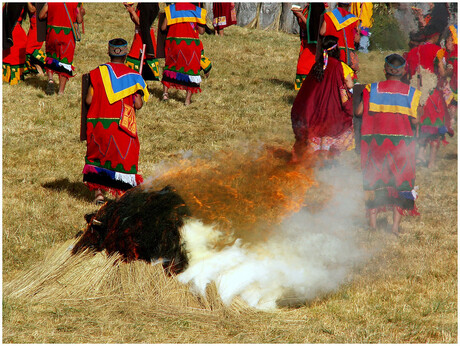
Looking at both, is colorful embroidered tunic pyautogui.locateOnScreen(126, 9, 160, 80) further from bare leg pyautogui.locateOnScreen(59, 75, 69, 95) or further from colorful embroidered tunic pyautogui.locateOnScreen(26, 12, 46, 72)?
colorful embroidered tunic pyautogui.locateOnScreen(26, 12, 46, 72)

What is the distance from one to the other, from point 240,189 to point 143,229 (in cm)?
96

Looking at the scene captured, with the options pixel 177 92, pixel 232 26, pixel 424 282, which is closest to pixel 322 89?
pixel 424 282

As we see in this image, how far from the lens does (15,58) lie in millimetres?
12125

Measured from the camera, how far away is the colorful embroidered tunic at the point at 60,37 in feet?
36.4

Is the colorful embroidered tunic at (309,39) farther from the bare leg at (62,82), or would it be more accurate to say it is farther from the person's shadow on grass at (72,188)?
the person's shadow on grass at (72,188)

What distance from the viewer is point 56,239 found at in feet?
20.3

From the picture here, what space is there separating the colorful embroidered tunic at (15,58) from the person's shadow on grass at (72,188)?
5.06m

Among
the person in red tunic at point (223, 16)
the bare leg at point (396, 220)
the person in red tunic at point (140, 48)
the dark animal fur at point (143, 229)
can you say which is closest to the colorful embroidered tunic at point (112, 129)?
the dark animal fur at point (143, 229)

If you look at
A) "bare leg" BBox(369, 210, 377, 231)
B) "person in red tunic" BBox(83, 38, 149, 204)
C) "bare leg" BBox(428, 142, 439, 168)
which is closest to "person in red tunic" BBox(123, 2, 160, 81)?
"person in red tunic" BBox(83, 38, 149, 204)

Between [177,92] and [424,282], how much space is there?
8.13 meters

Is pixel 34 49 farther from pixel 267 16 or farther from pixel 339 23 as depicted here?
pixel 267 16

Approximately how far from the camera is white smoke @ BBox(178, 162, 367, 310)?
Answer: 4848 millimetres

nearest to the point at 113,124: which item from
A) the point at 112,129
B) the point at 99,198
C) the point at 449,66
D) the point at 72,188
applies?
the point at 112,129

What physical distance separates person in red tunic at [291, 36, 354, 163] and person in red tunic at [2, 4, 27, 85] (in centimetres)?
698
